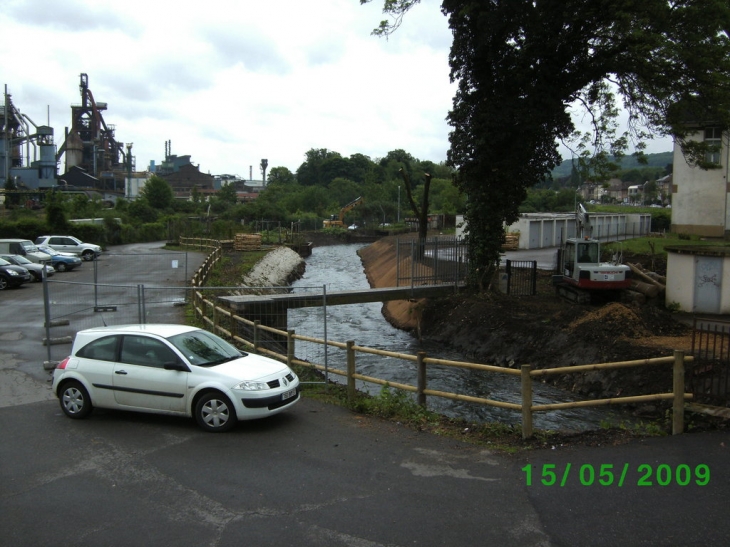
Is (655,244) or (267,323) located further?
(655,244)

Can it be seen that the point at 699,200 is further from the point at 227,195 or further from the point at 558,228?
the point at 227,195

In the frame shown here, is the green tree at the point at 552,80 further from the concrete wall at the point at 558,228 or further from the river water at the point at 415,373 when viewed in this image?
the concrete wall at the point at 558,228

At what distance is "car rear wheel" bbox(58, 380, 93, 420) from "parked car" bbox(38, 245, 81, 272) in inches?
1049

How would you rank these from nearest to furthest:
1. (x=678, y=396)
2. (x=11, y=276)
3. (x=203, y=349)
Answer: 1. (x=678, y=396)
2. (x=203, y=349)
3. (x=11, y=276)

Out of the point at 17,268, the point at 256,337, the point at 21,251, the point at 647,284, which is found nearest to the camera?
the point at 256,337

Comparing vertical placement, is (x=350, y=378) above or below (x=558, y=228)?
below

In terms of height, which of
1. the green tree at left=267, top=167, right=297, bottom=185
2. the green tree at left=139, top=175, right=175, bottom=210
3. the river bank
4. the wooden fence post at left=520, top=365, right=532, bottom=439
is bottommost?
the river bank

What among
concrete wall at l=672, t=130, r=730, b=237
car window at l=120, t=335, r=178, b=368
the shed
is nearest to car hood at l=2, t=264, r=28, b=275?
car window at l=120, t=335, r=178, b=368

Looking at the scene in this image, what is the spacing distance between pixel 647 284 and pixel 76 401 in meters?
19.2

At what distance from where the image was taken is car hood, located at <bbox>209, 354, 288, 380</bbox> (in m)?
9.09

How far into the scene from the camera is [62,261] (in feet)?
111

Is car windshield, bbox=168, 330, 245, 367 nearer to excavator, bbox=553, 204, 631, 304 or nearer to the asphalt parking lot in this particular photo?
the asphalt parking lot

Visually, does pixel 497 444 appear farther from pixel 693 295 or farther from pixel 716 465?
pixel 693 295

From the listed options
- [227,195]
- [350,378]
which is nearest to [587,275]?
[350,378]
